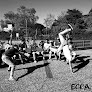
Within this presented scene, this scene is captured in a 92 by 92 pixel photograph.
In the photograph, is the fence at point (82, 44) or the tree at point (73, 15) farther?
the tree at point (73, 15)

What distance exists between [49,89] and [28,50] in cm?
542

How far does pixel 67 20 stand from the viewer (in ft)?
155

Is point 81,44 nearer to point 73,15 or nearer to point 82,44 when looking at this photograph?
point 82,44

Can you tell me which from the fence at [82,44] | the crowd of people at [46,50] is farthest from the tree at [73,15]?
the crowd of people at [46,50]

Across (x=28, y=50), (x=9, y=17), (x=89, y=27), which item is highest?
(x=9, y=17)

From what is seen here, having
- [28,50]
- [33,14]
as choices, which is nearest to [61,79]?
[28,50]

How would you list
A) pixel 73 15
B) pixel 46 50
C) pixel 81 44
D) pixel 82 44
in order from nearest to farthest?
pixel 46 50
pixel 81 44
pixel 82 44
pixel 73 15

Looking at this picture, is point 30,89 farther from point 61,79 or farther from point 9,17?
point 9,17

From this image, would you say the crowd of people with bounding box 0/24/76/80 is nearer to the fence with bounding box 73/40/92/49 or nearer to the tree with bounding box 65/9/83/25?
the fence with bounding box 73/40/92/49

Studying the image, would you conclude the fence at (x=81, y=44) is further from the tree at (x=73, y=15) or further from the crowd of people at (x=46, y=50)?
the tree at (x=73, y=15)

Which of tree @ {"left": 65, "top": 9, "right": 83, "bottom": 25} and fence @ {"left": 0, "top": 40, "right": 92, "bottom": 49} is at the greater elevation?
tree @ {"left": 65, "top": 9, "right": 83, "bottom": 25}

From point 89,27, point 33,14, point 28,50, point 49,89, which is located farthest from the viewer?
point 33,14

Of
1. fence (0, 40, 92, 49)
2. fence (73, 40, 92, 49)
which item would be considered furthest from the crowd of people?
fence (73, 40, 92, 49)

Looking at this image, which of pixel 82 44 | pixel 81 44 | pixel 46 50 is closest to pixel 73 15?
pixel 82 44
